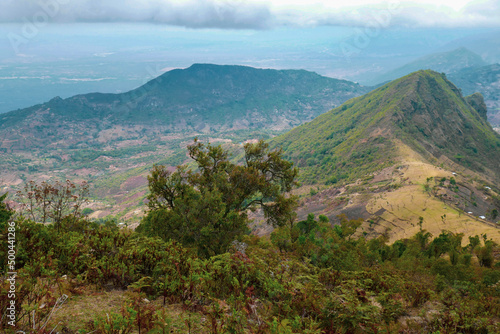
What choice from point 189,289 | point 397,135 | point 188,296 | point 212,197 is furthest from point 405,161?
point 188,296

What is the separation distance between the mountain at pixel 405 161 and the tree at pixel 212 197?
42.5 m

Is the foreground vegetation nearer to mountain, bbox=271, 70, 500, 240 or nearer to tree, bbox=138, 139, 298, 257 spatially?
tree, bbox=138, 139, 298, 257

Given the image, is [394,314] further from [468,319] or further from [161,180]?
[161,180]

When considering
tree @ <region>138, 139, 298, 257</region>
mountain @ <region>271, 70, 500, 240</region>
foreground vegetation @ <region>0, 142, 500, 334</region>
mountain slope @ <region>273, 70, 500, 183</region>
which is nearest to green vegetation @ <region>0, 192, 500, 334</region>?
foreground vegetation @ <region>0, 142, 500, 334</region>

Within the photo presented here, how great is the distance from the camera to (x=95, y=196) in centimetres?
17262

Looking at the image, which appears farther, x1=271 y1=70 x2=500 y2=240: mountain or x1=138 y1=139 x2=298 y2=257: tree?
x1=271 y1=70 x2=500 y2=240: mountain

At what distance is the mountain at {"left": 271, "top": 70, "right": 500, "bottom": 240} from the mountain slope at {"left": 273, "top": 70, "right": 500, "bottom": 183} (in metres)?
0.56

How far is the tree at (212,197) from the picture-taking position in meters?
17.0

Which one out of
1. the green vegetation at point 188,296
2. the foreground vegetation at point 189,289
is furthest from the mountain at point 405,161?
the green vegetation at point 188,296

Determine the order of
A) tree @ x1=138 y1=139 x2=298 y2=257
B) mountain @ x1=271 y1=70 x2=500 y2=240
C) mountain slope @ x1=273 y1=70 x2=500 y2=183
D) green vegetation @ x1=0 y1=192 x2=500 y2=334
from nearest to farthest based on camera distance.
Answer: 1. green vegetation @ x1=0 y1=192 x2=500 y2=334
2. tree @ x1=138 y1=139 x2=298 y2=257
3. mountain @ x1=271 y1=70 x2=500 y2=240
4. mountain slope @ x1=273 y1=70 x2=500 y2=183

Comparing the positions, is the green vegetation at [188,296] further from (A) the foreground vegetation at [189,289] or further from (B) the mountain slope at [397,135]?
(B) the mountain slope at [397,135]

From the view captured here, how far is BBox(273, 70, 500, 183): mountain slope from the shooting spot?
11394 centimetres

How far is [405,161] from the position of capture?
297 ft

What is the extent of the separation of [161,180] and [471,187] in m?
85.5
